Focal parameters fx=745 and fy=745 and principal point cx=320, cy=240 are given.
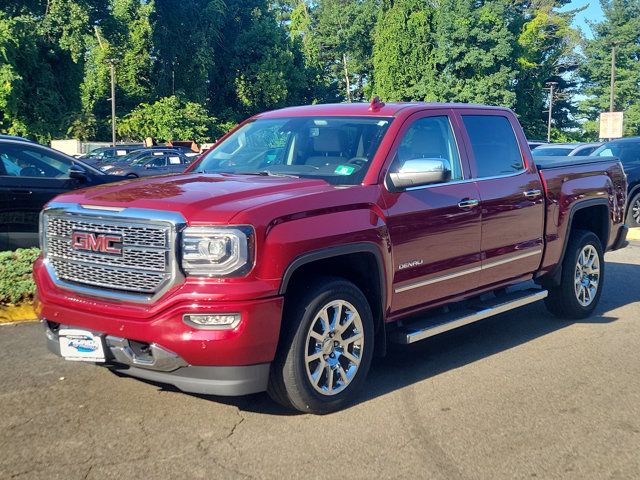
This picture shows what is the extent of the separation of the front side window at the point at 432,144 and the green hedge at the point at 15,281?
379cm

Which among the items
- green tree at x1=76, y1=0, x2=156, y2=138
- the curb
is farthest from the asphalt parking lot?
green tree at x1=76, y1=0, x2=156, y2=138

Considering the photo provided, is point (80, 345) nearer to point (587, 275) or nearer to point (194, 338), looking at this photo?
point (194, 338)

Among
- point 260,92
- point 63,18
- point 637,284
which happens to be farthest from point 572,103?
point 637,284

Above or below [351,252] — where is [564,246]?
below

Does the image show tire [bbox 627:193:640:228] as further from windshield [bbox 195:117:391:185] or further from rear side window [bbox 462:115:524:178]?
windshield [bbox 195:117:391:185]

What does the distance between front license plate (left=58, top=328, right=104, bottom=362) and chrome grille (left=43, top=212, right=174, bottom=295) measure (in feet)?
0.98

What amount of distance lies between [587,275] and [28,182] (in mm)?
6446

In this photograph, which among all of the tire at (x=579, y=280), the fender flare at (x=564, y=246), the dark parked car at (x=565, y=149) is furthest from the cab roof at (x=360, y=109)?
the dark parked car at (x=565, y=149)

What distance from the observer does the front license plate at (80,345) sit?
4387mm

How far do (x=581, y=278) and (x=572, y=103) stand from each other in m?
65.2

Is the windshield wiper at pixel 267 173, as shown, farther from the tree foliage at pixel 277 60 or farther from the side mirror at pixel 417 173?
the tree foliage at pixel 277 60

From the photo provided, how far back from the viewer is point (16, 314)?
6.90 meters

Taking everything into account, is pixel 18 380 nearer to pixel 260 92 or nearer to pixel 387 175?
pixel 387 175

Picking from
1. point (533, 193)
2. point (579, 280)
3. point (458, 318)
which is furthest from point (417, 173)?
point (579, 280)
